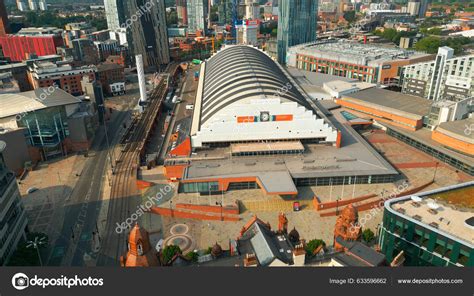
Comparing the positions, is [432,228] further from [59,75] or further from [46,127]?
[59,75]

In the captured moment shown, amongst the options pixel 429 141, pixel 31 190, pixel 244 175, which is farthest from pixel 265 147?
pixel 31 190

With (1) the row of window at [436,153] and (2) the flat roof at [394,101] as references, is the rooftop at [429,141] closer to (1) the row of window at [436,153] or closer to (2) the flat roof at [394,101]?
(1) the row of window at [436,153]

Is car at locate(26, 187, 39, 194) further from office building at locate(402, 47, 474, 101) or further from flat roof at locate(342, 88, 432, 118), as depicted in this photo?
office building at locate(402, 47, 474, 101)

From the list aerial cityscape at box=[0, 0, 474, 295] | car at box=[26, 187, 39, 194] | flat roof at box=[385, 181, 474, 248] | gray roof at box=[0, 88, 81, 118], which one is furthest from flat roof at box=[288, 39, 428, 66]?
car at box=[26, 187, 39, 194]

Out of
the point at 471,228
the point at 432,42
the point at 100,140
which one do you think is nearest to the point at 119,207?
the point at 100,140

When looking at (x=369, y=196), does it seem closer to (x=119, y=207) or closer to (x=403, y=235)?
(x=403, y=235)

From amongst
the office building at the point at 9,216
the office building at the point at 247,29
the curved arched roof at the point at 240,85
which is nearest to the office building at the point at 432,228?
the curved arched roof at the point at 240,85

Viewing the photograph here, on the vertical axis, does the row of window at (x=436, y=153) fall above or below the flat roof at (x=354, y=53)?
below
